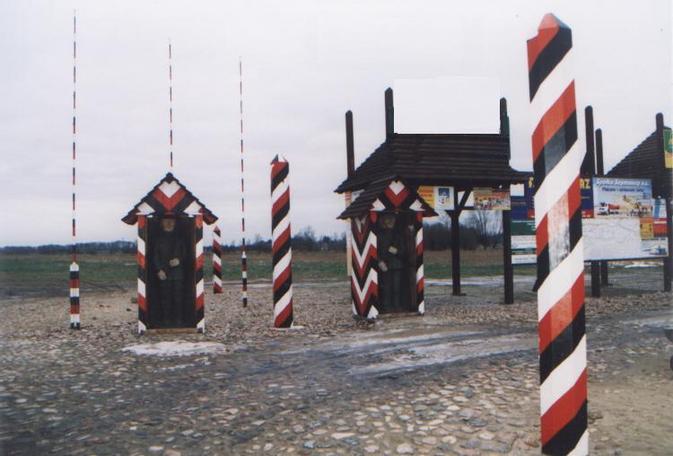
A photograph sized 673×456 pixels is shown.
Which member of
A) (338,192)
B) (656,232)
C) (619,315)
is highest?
(338,192)

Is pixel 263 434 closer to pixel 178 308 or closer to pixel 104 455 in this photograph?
pixel 104 455

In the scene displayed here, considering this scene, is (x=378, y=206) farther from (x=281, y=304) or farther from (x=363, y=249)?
(x=281, y=304)

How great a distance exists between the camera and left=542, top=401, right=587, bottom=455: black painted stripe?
2.57 meters

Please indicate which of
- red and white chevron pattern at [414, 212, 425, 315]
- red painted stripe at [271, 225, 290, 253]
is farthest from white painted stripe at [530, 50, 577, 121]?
red and white chevron pattern at [414, 212, 425, 315]

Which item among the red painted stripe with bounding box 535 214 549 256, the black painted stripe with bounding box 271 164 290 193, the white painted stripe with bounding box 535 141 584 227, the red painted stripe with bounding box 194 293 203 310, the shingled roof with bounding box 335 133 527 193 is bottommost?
the red painted stripe with bounding box 194 293 203 310

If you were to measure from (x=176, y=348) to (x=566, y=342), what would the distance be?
573 centimetres

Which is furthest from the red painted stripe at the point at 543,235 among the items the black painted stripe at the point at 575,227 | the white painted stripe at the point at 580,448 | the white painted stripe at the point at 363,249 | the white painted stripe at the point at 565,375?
the white painted stripe at the point at 363,249

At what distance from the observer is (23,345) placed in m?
7.56

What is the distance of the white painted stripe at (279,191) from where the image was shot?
8953 mm

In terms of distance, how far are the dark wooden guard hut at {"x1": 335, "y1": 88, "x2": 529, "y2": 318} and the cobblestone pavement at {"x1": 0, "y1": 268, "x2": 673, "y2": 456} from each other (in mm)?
1212

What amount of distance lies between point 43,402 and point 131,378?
956mm

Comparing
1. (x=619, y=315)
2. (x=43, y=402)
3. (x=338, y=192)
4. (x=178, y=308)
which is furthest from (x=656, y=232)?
(x=43, y=402)

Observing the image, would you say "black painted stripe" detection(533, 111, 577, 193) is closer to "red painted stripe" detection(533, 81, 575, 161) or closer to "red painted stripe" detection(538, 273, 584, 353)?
"red painted stripe" detection(533, 81, 575, 161)

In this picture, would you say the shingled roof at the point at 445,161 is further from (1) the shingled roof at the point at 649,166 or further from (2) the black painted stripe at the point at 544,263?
(2) the black painted stripe at the point at 544,263
